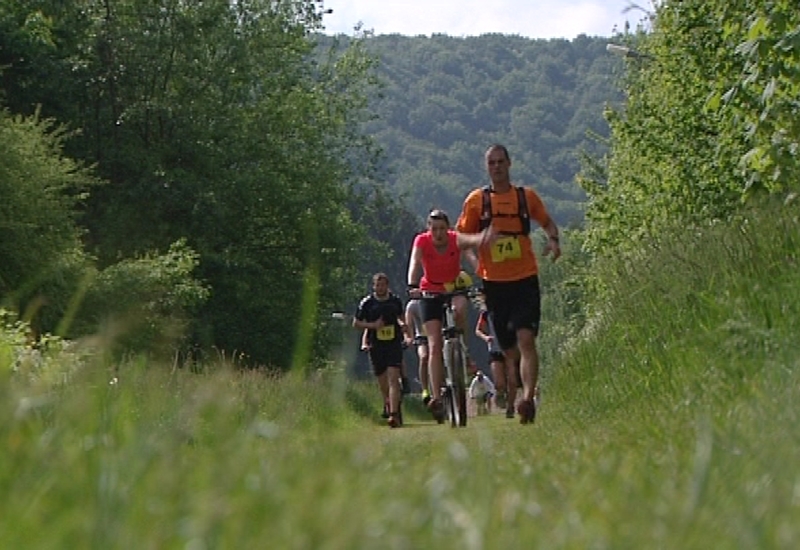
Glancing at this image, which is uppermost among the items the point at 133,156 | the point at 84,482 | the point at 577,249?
the point at 84,482

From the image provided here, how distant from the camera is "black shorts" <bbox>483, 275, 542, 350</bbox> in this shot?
1257 cm

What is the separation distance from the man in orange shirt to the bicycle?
56.0 inches

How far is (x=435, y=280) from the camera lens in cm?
1501

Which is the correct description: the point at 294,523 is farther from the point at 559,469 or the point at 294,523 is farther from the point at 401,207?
the point at 401,207

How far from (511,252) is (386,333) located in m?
6.84

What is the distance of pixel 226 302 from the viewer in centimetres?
5100

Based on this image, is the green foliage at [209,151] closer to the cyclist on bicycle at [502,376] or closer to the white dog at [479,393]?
the white dog at [479,393]

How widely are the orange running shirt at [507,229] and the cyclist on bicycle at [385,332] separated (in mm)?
5831

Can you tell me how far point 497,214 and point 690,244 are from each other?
170 centimetres

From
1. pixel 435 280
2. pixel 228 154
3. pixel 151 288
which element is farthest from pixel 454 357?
pixel 228 154

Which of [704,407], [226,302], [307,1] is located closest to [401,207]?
[307,1]

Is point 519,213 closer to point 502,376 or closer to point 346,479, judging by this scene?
point 502,376

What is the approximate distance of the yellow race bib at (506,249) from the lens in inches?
486

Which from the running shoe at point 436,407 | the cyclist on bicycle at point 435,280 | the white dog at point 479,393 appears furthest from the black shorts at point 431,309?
the white dog at point 479,393
